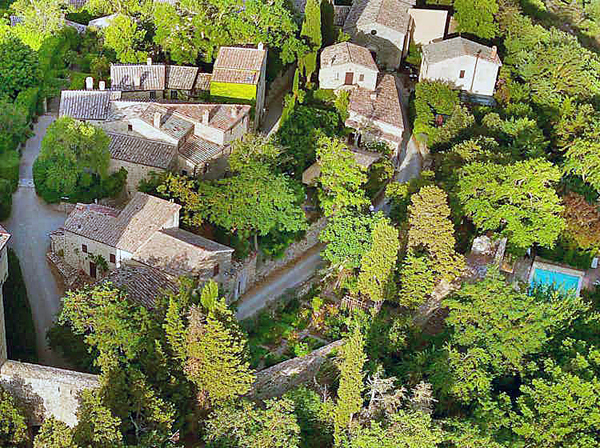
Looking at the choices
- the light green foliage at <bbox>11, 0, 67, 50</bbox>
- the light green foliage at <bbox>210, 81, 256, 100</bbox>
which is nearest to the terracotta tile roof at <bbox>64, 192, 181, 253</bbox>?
the light green foliage at <bbox>210, 81, 256, 100</bbox>

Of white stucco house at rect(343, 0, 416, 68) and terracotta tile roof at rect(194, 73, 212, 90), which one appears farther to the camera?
white stucco house at rect(343, 0, 416, 68)

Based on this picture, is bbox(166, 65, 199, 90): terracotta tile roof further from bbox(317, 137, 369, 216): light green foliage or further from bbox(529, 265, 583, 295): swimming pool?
bbox(529, 265, 583, 295): swimming pool

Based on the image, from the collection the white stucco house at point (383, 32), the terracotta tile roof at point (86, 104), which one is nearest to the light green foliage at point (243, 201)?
the terracotta tile roof at point (86, 104)

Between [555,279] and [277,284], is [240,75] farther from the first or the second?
[555,279]

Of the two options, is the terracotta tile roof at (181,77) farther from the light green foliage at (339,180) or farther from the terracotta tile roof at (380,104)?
the light green foliage at (339,180)

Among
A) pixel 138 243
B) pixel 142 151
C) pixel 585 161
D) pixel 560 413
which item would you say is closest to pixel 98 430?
pixel 138 243
